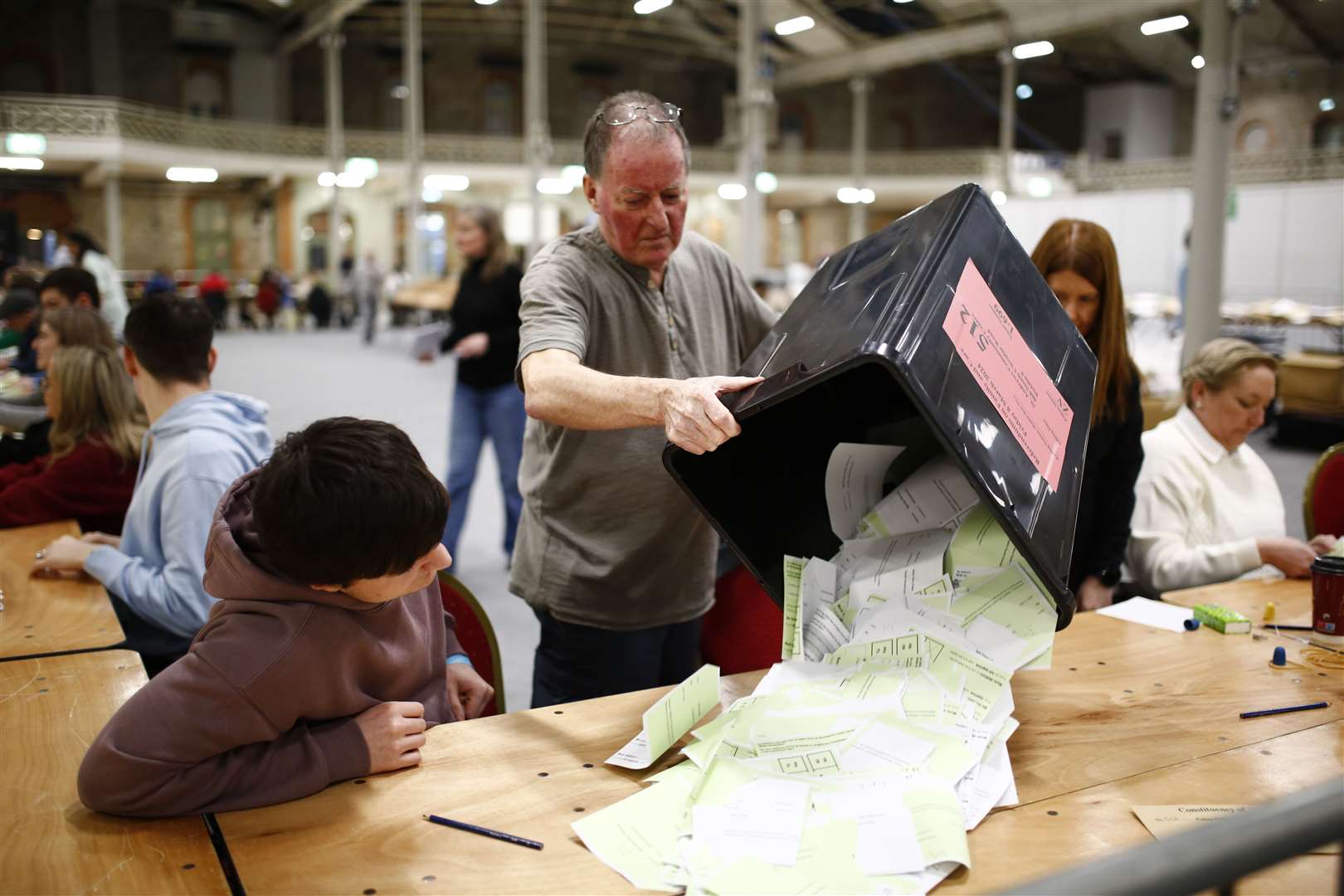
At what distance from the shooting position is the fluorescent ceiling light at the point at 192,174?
23.3 metres

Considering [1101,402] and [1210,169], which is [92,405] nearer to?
[1101,402]

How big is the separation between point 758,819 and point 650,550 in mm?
836

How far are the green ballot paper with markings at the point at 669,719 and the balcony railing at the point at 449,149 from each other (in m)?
18.9

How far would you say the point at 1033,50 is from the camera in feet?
56.3

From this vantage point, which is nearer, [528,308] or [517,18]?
[528,308]

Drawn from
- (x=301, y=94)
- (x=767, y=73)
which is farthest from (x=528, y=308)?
(x=301, y=94)

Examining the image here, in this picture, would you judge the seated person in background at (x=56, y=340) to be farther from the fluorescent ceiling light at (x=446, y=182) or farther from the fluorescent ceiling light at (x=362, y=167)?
the fluorescent ceiling light at (x=446, y=182)

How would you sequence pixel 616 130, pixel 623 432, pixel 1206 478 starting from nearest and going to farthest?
pixel 616 130 → pixel 623 432 → pixel 1206 478

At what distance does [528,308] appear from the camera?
1843mm

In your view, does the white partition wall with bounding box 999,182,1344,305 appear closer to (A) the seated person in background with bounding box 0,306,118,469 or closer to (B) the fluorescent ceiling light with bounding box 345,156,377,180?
(A) the seated person in background with bounding box 0,306,118,469

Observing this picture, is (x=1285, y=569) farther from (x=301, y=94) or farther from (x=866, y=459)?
(x=301, y=94)

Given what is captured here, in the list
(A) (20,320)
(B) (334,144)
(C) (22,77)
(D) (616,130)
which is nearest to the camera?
(D) (616,130)

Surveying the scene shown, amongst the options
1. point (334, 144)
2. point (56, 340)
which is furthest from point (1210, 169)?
point (334, 144)

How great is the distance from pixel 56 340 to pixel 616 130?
278 centimetres
